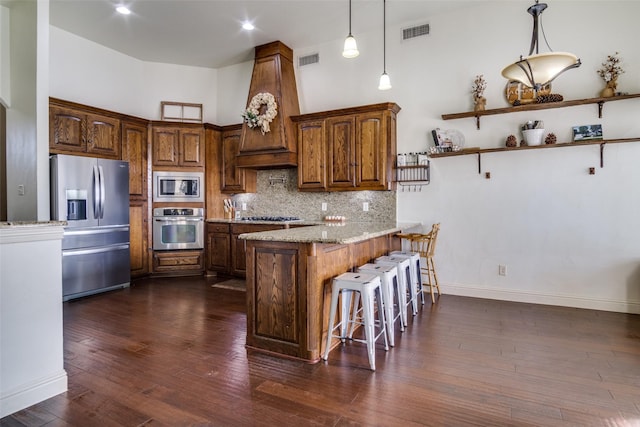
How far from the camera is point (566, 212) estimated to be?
3.98 m

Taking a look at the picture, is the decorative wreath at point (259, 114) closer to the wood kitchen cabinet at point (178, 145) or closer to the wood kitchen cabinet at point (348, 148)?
the wood kitchen cabinet at point (348, 148)

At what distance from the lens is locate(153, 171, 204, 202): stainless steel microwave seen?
18.2 ft

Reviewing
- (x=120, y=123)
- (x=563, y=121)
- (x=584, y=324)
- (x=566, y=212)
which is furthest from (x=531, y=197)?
(x=120, y=123)

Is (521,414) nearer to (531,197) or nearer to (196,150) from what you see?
(531,197)

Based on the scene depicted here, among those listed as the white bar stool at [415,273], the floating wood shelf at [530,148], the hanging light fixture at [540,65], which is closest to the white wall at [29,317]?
the white bar stool at [415,273]

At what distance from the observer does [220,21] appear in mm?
4738

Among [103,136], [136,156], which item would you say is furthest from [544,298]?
[103,136]

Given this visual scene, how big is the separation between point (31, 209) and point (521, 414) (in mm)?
3608

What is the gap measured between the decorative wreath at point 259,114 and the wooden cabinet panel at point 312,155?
450 millimetres

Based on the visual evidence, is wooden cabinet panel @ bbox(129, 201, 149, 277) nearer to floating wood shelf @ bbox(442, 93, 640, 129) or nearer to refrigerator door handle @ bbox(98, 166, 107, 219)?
refrigerator door handle @ bbox(98, 166, 107, 219)

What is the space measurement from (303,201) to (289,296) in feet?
9.89

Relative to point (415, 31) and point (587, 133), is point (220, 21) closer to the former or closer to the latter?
point (415, 31)

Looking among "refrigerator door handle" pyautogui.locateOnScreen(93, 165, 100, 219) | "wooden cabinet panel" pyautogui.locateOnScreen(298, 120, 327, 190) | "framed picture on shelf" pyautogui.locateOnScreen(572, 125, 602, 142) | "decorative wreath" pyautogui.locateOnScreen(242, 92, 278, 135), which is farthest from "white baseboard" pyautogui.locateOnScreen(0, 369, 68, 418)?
"framed picture on shelf" pyautogui.locateOnScreen(572, 125, 602, 142)

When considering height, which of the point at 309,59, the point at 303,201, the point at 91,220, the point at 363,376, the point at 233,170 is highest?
the point at 309,59
